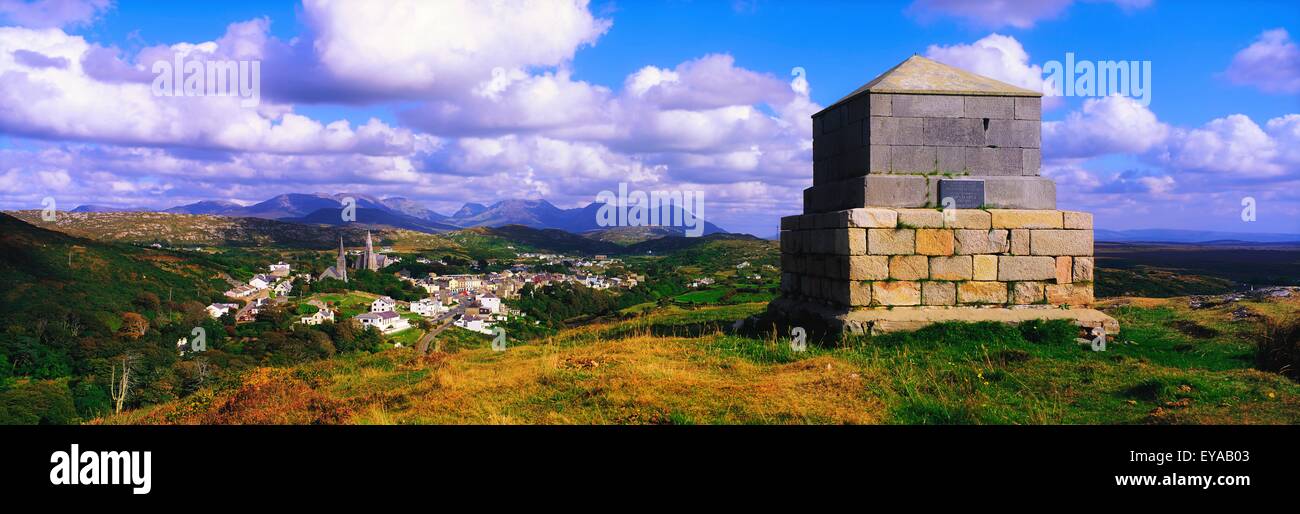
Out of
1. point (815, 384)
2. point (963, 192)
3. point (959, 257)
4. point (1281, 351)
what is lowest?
point (815, 384)

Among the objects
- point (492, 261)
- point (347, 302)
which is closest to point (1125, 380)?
point (347, 302)

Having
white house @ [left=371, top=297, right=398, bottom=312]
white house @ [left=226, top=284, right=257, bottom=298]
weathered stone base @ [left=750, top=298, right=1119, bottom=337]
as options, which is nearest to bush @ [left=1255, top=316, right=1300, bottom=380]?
weathered stone base @ [left=750, top=298, right=1119, bottom=337]

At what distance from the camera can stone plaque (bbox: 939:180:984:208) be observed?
10.3 m

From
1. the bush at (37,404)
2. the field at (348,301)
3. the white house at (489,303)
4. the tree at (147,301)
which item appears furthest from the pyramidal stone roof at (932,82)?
the tree at (147,301)

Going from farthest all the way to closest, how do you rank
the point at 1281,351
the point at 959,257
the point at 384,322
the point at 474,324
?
1. the point at 384,322
2. the point at 474,324
3. the point at 959,257
4. the point at 1281,351

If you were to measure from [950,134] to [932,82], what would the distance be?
875 millimetres

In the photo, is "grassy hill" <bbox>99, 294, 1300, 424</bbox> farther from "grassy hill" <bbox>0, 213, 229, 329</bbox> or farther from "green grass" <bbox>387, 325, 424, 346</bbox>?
"grassy hill" <bbox>0, 213, 229, 329</bbox>

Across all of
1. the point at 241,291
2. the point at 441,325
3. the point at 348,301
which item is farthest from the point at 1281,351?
the point at 241,291

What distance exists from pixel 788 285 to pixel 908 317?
10.4 ft

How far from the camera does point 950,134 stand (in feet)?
→ 34.4

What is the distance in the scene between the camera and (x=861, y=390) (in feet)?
23.1

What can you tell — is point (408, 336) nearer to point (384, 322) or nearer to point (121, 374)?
point (384, 322)

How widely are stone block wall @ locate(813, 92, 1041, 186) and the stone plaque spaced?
24cm

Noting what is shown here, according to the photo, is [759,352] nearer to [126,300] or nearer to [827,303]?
[827,303]
